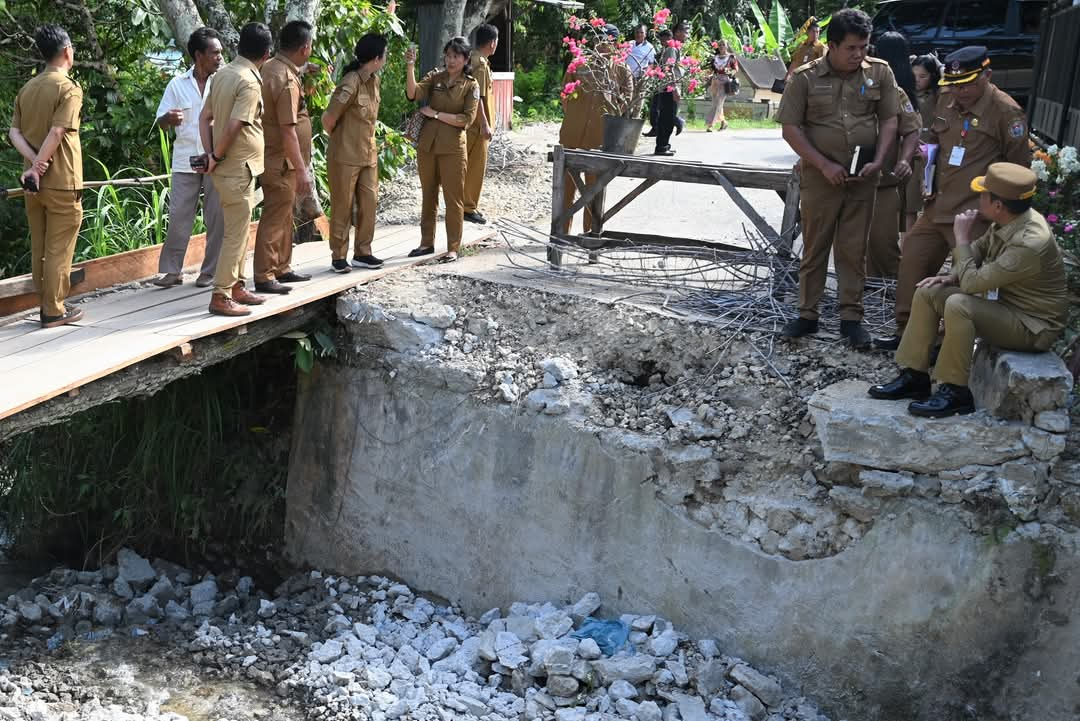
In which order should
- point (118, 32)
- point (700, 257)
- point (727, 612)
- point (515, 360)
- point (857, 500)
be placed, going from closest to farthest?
point (857, 500)
point (727, 612)
point (515, 360)
point (700, 257)
point (118, 32)

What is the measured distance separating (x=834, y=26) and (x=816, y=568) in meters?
2.79

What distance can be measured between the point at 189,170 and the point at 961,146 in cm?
461

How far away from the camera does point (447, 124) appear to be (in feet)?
23.9

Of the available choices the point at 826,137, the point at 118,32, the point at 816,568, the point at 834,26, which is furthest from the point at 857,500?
the point at 118,32

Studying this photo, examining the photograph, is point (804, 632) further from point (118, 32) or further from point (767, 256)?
point (118, 32)

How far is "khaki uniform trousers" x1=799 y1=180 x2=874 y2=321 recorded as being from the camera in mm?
5629

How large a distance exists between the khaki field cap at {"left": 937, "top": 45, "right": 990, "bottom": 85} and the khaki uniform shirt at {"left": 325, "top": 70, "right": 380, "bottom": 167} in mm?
3496

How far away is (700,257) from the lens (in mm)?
7184

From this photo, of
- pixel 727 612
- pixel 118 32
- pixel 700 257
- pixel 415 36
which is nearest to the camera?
pixel 727 612

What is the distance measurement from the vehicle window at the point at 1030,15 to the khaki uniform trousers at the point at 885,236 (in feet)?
21.2

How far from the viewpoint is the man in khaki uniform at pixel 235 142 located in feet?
18.8

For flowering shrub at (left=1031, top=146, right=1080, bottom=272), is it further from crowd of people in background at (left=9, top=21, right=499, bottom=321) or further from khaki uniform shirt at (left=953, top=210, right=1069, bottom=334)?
crowd of people in background at (left=9, top=21, right=499, bottom=321)

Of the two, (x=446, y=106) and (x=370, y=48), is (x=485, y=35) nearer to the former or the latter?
(x=446, y=106)

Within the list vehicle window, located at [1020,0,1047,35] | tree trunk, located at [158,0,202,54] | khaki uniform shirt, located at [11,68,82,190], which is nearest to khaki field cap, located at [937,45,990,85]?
khaki uniform shirt, located at [11,68,82,190]
